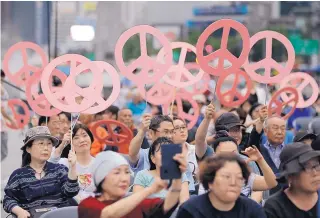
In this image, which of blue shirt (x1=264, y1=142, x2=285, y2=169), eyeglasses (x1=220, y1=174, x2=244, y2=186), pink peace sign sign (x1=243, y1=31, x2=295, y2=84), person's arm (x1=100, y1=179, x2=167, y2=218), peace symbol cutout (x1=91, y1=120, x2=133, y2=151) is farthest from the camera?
peace symbol cutout (x1=91, y1=120, x2=133, y2=151)

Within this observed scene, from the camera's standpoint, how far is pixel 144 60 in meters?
10.4

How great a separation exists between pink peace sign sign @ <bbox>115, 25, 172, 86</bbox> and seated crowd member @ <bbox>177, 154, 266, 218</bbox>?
3.70 m

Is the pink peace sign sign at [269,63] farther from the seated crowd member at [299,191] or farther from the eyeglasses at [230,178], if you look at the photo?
the eyeglasses at [230,178]

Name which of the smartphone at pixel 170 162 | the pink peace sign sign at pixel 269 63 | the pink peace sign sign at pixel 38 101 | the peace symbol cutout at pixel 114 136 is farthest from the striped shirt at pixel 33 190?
the pink peace sign sign at pixel 269 63

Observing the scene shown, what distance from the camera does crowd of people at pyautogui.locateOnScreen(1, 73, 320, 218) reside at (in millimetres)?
6023

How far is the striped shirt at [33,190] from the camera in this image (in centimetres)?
785

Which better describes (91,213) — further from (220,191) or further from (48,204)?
(48,204)

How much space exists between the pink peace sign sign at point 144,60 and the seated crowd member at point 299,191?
361cm

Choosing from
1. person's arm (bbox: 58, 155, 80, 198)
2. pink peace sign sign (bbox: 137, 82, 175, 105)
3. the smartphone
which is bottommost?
person's arm (bbox: 58, 155, 80, 198)

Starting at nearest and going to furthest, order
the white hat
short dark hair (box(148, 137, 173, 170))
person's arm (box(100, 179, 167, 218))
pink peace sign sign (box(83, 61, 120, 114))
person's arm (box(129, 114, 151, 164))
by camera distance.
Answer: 1. person's arm (box(100, 179, 167, 218))
2. the white hat
3. short dark hair (box(148, 137, 173, 170))
4. person's arm (box(129, 114, 151, 164))
5. pink peace sign sign (box(83, 61, 120, 114))

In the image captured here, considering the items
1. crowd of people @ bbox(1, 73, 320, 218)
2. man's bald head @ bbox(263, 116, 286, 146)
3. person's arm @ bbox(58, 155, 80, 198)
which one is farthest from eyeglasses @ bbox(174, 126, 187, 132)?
person's arm @ bbox(58, 155, 80, 198)

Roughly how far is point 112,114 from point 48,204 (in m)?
4.92

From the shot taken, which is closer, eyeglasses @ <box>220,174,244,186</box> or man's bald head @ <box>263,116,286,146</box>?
eyeglasses @ <box>220,174,244,186</box>

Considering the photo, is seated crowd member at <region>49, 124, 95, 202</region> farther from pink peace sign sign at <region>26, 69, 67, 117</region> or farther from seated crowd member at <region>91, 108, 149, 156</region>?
seated crowd member at <region>91, 108, 149, 156</region>
